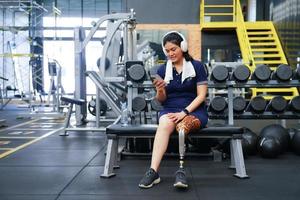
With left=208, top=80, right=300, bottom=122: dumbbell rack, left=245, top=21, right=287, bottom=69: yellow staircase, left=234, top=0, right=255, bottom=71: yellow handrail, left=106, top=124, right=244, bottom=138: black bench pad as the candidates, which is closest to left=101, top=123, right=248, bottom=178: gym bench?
left=106, top=124, right=244, bottom=138: black bench pad

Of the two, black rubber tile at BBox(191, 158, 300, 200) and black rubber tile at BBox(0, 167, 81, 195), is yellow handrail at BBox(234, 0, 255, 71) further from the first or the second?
black rubber tile at BBox(0, 167, 81, 195)

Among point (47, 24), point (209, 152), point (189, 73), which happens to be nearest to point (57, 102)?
point (209, 152)

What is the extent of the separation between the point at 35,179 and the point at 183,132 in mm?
1075

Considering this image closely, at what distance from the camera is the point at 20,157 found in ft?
11.1

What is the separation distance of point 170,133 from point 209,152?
3.15ft

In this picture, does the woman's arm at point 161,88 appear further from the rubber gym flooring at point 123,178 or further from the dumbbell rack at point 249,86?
the dumbbell rack at point 249,86

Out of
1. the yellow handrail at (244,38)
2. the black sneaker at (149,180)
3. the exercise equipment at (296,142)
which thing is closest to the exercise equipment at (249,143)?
the exercise equipment at (296,142)

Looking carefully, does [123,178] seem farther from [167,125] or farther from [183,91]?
[183,91]

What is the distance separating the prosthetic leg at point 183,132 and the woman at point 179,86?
0.08 ft

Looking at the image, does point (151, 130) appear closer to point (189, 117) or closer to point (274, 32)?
point (189, 117)

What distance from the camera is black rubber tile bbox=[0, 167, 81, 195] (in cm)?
232

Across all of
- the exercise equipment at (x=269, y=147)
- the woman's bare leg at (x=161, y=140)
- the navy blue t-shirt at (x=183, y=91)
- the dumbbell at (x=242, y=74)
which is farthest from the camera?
the dumbbell at (x=242, y=74)

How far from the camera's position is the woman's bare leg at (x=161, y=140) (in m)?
2.40

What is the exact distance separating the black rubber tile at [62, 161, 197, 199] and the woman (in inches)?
5.9
